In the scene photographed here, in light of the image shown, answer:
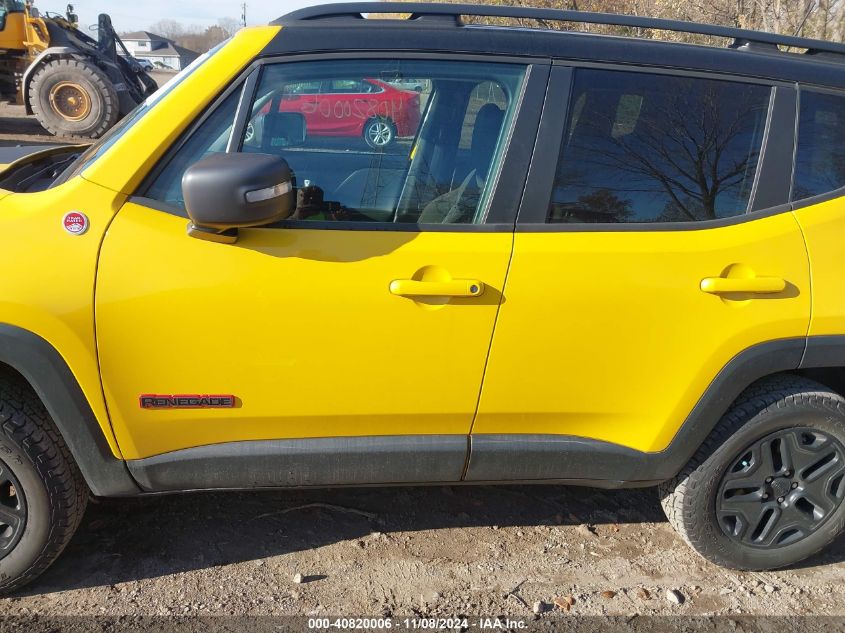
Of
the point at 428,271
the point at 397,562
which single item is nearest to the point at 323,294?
the point at 428,271

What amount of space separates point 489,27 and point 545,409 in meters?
1.34

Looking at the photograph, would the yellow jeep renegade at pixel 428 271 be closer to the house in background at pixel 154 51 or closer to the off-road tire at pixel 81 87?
the off-road tire at pixel 81 87

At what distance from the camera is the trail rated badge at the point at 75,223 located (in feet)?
6.95

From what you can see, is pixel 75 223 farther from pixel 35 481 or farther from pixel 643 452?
pixel 643 452

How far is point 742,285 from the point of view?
2350 millimetres

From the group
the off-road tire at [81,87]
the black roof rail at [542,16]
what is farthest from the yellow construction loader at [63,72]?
the black roof rail at [542,16]

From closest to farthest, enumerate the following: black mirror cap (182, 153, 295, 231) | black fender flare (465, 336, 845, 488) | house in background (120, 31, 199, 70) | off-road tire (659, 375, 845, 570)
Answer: black mirror cap (182, 153, 295, 231) < black fender flare (465, 336, 845, 488) < off-road tire (659, 375, 845, 570) < house in background (120, 31, 199, 70)

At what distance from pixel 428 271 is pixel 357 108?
620 mm

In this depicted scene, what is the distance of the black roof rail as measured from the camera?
236cm

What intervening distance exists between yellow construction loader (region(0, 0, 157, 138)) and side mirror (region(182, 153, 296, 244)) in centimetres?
1155

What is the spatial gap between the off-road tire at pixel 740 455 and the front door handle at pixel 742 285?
1.35 feet

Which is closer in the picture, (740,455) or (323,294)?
(323,294)

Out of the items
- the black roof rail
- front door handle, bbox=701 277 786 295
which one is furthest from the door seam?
the black roof rail

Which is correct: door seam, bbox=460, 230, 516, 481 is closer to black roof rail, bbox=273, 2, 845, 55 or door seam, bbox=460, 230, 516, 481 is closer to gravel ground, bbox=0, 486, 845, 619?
gravel ground, bbox=0, 486, 845, 619
